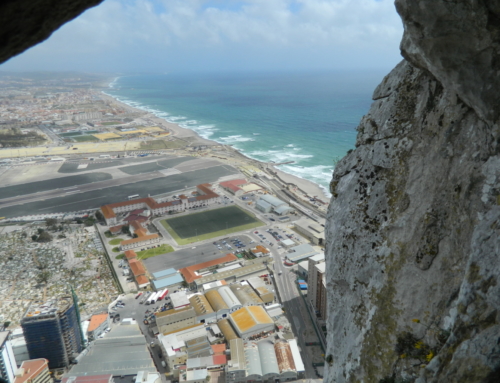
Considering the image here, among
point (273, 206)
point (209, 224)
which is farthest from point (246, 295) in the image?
point (273, 206)

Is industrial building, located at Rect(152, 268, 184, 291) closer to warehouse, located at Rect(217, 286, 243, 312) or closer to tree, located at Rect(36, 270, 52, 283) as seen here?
warehouse, located at Rect(217, 286, 243, 312)

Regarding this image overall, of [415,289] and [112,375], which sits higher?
[415,289]

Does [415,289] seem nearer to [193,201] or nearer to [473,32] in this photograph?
[473,32]

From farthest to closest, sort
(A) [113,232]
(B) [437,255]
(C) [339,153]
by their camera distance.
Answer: (C) [339,153], (A) [113,232], (B) [437,255]

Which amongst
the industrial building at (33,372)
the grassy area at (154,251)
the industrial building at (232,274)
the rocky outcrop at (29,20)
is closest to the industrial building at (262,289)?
the industrial building at (232,274)

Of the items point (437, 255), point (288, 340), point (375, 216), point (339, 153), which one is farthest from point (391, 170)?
point (339, 153)
